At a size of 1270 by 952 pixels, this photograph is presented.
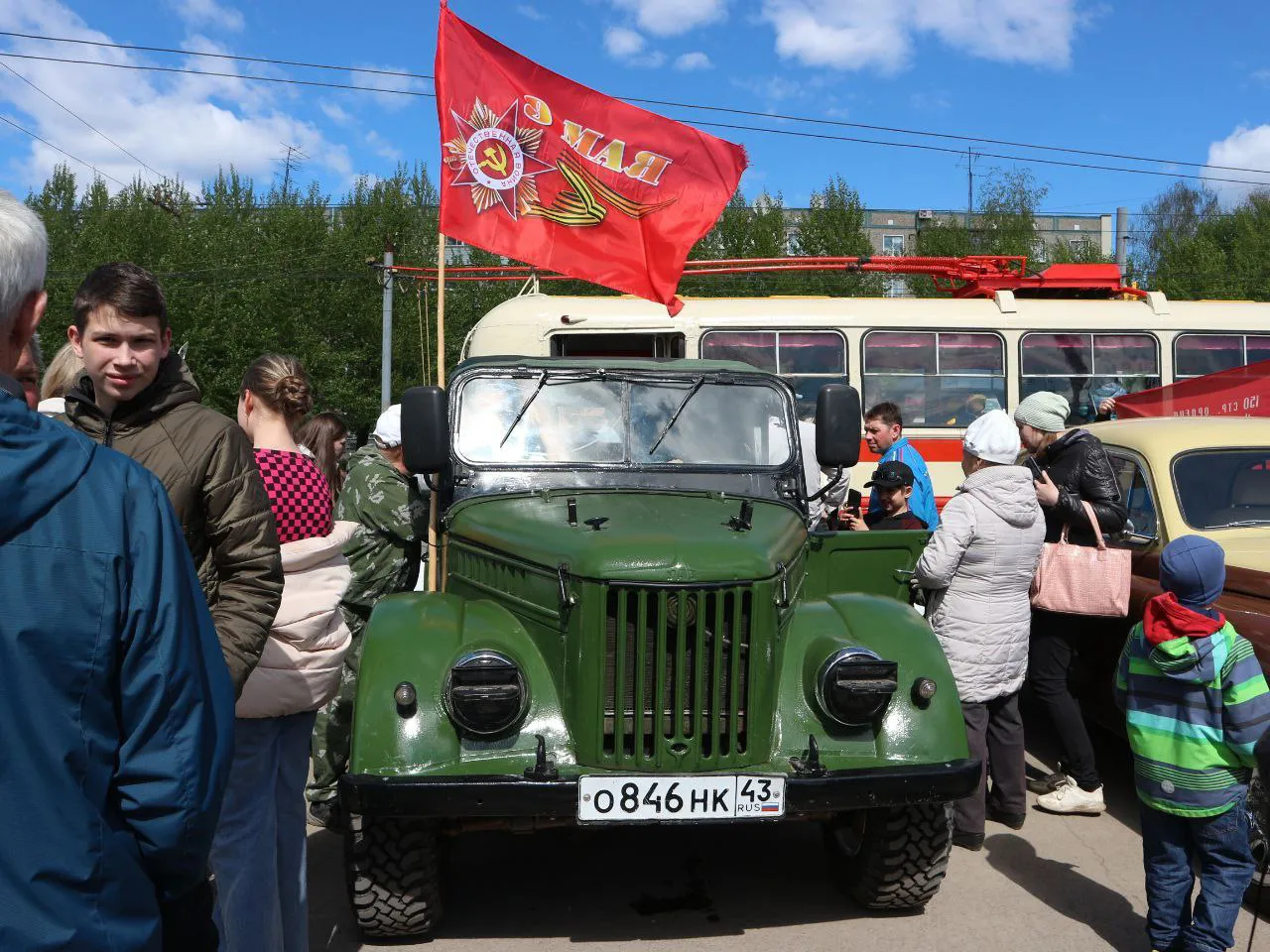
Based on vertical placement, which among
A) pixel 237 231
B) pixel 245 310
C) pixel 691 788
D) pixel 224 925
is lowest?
pixel 224 925

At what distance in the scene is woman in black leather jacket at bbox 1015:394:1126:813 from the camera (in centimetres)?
551

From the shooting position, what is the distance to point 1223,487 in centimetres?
591

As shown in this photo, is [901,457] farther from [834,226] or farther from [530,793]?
[834,226]

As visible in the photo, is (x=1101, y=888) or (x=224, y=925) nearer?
(x=224, y=925)

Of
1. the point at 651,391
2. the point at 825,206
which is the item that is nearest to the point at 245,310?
the point at 825,206

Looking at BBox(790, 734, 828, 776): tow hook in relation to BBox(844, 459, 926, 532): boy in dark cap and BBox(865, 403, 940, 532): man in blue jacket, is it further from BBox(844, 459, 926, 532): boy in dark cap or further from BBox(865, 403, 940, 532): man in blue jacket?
BBox(865, 403, 940, 532): man in blue jacket

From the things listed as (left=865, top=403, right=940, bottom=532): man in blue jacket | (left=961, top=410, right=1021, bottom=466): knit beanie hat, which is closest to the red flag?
(left=865, top=403, right=940, bottom=532): man in blue jacket

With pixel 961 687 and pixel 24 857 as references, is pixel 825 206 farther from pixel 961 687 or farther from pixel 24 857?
pixel 24 857

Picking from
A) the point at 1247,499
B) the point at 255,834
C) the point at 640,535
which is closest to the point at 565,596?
the point at 640,535

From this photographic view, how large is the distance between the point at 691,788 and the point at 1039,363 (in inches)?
410

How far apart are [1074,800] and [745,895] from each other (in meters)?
1.97

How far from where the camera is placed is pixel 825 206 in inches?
1355

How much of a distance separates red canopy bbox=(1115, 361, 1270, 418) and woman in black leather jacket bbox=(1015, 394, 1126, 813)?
3.65m

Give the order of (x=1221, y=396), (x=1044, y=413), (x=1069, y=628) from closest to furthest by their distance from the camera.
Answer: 1. (x=1069, y=628)
2. (x=1044, y=413)
3. (x=1221, y=396)
